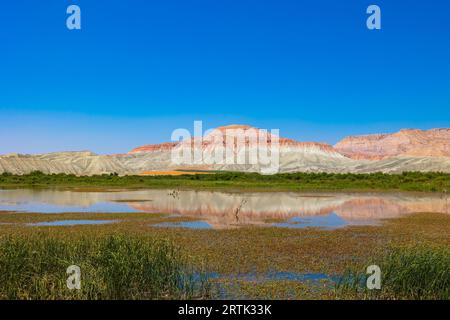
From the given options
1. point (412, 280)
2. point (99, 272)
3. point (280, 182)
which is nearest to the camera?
point (99, 272)

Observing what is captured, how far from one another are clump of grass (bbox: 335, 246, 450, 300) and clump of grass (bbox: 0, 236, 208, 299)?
148 inches

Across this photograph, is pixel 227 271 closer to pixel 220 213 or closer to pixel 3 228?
pixel 3 228

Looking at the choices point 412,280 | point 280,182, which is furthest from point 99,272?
point 280,182

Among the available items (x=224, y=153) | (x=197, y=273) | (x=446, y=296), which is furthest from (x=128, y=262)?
(x=224, y=153)

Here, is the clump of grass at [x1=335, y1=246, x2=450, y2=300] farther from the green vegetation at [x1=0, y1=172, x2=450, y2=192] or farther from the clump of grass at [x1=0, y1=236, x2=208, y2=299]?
the green vegetation at [x1=0, y1=172, x2=450, y2=192]

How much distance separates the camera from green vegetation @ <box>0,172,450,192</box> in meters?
63.9

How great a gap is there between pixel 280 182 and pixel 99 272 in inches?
2616

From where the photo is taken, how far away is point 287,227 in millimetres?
24250

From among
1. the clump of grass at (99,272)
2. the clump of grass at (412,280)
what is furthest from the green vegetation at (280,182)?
the clump of grass at (99,272)

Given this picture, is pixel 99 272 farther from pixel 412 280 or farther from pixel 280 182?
pixel 280 182

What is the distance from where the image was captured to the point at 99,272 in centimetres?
1052
